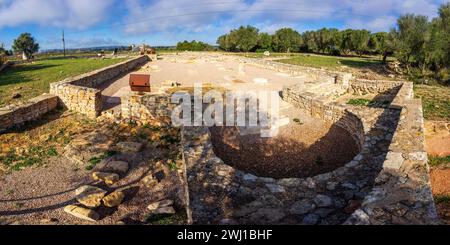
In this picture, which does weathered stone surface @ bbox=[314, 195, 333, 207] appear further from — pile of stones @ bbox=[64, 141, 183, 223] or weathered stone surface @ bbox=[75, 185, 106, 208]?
weathered stone surface @ bbox=[75, 185, 106, 208]

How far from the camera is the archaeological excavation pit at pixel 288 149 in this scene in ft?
25.3

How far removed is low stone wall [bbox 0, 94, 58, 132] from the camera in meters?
9.53

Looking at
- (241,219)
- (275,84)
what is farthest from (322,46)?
(241,219)

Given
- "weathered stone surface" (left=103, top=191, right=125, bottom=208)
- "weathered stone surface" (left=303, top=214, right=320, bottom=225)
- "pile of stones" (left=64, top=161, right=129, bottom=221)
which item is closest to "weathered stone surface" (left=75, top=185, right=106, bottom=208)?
"pile of stones" (left=64, top=161, right=129, bottom=221)

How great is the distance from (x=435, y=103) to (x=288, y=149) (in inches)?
346

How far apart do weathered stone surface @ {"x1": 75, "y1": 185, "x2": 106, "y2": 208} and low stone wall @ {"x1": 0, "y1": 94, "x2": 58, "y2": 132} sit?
472 cm

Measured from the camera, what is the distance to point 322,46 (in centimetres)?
6312

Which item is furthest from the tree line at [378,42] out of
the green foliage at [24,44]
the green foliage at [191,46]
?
the green foliage at [24,44]

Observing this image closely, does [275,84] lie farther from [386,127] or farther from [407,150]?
[407,150]

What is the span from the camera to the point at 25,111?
33.7ft

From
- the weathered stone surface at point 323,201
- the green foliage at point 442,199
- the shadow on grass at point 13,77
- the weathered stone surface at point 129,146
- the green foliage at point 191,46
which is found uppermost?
the green foliage at point 191,46

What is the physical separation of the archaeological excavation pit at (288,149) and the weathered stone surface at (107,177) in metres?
2.51

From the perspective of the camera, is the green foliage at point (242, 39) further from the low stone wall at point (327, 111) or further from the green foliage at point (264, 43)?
Result: the low stone wall at point (327, 111)

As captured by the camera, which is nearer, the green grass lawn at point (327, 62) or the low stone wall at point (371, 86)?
the low stone wall at point (371, 86)
